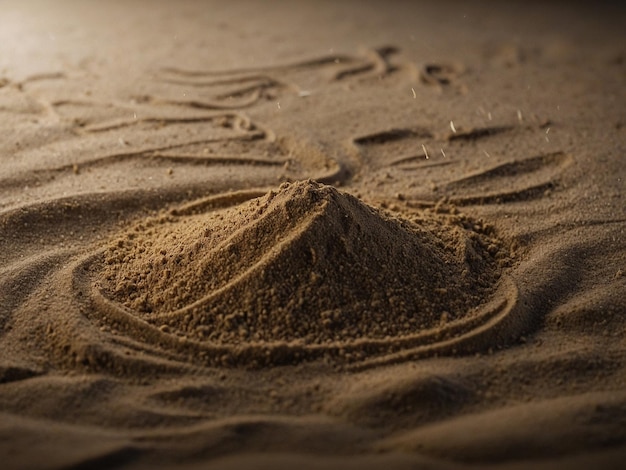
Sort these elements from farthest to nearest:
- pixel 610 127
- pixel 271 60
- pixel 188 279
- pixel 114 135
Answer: pixel 271 60
pixel 610 127
pixel 114 135
pixel 188 279

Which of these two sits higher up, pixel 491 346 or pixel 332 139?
pixel 332 139

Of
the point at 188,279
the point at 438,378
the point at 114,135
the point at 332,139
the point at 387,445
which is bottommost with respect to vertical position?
the point at 387,445

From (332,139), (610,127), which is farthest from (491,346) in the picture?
(610,127)

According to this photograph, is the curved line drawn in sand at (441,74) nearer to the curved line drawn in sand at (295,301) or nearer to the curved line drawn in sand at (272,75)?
the curved line drawn in sand at (272,75)

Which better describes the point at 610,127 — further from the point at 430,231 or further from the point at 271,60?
the point at 271,60

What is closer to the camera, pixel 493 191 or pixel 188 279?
pixel 188 279

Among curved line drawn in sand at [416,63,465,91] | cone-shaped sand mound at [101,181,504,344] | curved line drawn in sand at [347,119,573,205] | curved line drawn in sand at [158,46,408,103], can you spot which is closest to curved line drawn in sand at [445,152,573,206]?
curved line drawn in sand at [347,119,573,205]

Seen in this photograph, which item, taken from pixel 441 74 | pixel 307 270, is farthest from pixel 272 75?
pixel 307 270

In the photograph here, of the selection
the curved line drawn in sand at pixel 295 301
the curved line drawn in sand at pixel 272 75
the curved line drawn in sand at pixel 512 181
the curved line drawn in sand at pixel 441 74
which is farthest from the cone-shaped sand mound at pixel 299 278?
the curved line drawn in sand at pixel 441 74
